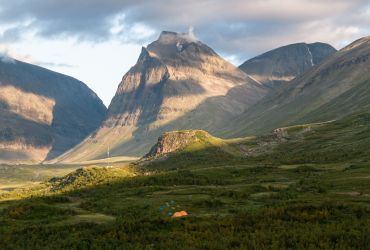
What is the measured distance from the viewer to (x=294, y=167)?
495 ft

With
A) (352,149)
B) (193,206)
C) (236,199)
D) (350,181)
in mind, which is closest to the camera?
(193,206)

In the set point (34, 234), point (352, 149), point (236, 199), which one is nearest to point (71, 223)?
point (34, 234)

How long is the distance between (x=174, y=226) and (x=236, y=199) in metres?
34.0

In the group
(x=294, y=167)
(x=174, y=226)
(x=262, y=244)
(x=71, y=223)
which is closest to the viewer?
(x=262, y=244)

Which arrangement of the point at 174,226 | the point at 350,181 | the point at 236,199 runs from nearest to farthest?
1. the point at 174,226
2. the point at 236,199
3. the point at 350,181

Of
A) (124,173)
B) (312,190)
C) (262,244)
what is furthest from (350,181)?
(124,173)

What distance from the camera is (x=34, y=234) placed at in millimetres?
53062

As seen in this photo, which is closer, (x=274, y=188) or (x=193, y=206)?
(x=193, y=206)

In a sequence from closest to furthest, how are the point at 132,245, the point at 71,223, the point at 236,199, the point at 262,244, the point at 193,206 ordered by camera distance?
the point at 262,244
the point at 132,245
the point at 71,223
the point at 193,206
the point at 236,199

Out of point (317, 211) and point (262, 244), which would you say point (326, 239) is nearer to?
point (262, 244)

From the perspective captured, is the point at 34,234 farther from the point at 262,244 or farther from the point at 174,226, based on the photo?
the point at 262,244

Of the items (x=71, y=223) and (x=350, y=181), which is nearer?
(x=71, y=223)

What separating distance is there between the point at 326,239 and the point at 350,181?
61.6 metres

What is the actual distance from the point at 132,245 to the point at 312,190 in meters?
57.0
